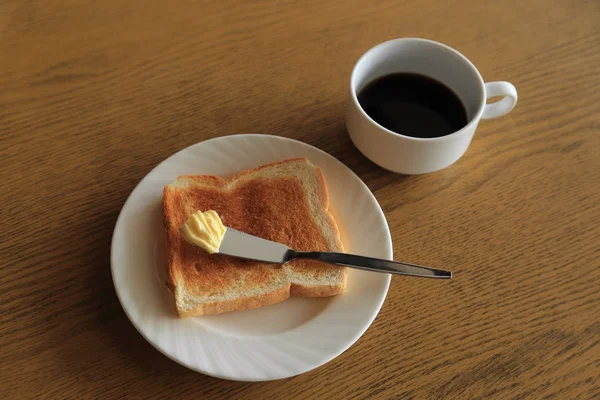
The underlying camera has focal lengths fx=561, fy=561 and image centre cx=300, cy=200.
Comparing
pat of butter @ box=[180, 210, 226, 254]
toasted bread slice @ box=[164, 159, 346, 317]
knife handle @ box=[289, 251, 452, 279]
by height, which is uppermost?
pat of butter @ box=[180, 210, 226, 254]

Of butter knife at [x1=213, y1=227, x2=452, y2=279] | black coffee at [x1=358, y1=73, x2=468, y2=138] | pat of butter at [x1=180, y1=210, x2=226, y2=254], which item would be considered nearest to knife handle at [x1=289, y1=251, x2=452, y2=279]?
butter knife at [x1=213, y1=227, x2=452, y2=279]

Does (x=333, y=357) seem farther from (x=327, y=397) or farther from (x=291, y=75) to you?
(x=291, y=75)

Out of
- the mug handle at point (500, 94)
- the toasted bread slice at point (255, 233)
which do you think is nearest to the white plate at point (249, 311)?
the toasted bread slice at point (255, 233)

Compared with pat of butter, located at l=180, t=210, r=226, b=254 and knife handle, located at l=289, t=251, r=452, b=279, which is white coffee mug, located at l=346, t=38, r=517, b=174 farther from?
pat of butter, located at l=180, t=210, r=226, b=254

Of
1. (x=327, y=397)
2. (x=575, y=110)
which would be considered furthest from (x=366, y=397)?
(x=575, y=110)

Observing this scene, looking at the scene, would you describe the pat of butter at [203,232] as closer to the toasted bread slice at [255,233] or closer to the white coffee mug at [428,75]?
the toasted bread slice at [255,233]

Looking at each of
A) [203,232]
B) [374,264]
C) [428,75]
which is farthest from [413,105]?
[203,232]
